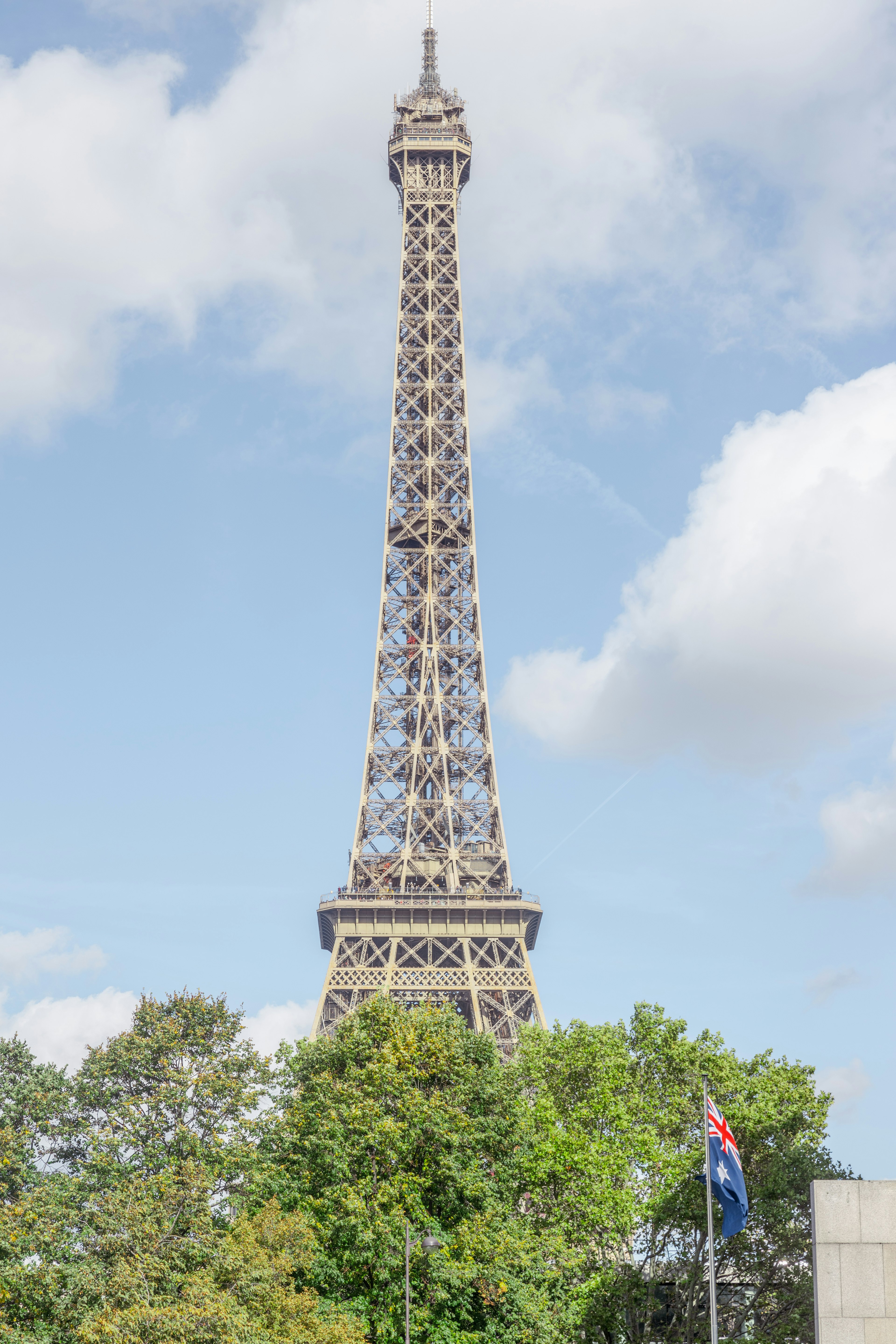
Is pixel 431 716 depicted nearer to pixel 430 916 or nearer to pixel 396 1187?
pixel 430 916

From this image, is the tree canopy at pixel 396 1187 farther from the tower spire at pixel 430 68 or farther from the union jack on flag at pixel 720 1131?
the tower spire at pixel 430 68

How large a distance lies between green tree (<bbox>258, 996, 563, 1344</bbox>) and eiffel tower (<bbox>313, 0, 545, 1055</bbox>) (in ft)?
95.9

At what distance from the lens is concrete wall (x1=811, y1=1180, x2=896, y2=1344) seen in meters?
32.7

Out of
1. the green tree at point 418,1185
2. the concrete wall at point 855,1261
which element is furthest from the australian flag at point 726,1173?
the green tree at point 418,1185

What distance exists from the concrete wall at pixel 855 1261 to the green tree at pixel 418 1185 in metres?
12.8

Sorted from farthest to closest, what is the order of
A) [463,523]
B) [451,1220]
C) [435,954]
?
1. [463,523]
2. [435,954]
3. [451,1220]

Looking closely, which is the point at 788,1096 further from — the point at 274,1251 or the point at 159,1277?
the point at 159,1277

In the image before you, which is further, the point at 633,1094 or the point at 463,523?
the point at 463,523

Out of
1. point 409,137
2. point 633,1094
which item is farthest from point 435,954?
point 409,137

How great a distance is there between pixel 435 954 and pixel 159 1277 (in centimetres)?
5368

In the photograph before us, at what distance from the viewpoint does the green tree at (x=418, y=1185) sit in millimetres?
43281

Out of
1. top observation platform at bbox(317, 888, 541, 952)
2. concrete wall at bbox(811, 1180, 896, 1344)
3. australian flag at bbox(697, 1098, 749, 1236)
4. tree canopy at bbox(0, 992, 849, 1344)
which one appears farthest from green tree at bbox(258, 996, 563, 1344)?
top observation platform at bbox(317, 888, 541, 952)

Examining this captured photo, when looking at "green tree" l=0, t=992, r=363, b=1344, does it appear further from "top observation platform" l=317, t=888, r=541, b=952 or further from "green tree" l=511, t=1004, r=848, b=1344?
"top observation platform" l=317, t=888, r=541, b=952

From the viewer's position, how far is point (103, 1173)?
46344 millimetres
